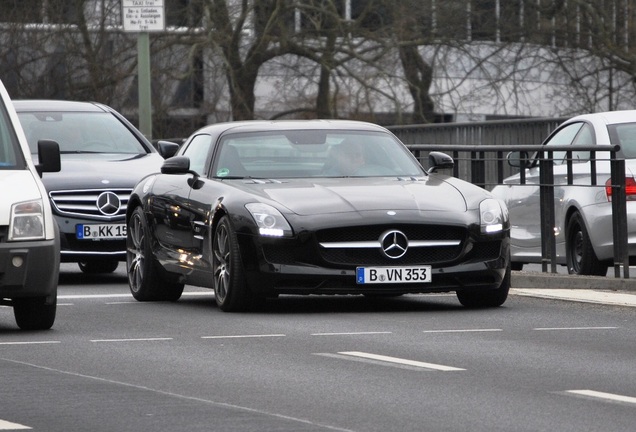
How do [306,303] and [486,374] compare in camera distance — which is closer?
[486,374]

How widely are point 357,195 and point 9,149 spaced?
2436 mm

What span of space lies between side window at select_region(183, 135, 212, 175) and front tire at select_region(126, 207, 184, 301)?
2.03 ft

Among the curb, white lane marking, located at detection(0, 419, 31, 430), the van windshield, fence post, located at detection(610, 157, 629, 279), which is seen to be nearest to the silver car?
fence post, located at detection(610, 157, 629, 279)

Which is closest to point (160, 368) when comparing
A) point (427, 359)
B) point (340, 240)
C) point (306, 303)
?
point (427, 359)

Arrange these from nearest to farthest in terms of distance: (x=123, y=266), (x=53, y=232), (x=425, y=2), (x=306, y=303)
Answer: (x=53, y=232) < (x=306, y=303) < (x=123, y=266) < (x=425, y=2)

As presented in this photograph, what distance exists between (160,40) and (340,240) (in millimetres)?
21872

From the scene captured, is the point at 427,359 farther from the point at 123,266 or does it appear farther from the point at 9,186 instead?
the point at 123,266

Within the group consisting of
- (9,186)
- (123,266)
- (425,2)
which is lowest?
(123,266)

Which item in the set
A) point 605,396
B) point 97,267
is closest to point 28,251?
point 605,396

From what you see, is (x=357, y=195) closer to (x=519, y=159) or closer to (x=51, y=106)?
(x=519, y=159)

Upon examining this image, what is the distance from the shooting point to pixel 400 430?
7465mm

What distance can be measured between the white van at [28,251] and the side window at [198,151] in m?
2.48

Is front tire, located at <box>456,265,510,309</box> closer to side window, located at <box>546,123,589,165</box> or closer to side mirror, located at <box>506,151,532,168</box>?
side window, located at <box>546,123,589,165</box>

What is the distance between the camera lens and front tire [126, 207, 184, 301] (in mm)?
14922
